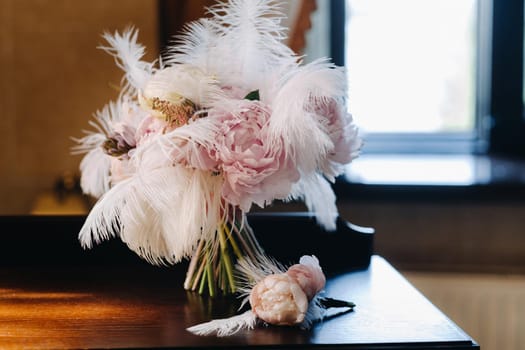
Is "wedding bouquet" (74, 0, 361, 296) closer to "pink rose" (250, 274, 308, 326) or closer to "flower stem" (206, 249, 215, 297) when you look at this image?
"flower stem" (206, 249, 215, 297)

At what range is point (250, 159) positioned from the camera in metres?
0.98

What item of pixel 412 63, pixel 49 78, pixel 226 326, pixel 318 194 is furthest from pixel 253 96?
pixel 412 63

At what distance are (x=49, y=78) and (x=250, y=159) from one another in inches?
57.8

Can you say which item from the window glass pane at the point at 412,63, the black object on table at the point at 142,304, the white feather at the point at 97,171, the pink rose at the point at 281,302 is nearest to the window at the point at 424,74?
the window glass pane at the point at 412,63

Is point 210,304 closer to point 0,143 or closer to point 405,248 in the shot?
point 405,248

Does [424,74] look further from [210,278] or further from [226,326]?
[226,326]

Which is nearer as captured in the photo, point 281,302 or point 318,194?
point 281,302

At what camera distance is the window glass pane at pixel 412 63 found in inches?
94.9

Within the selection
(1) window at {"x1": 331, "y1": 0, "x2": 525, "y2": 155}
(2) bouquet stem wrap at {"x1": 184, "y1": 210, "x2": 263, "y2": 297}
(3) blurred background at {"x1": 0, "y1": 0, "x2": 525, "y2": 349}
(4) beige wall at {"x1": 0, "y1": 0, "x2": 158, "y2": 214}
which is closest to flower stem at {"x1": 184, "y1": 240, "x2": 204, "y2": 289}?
(2) bouquet stem wrap at {"x1": 184, "y1": 210, "x2": 263, "y2": 297}

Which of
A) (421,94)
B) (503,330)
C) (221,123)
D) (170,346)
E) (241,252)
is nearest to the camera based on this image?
(170,346)

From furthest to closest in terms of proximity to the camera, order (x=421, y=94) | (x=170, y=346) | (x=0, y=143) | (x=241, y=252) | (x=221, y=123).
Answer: (x=421, y=94)
(x=0, y=143)
(x=241, y=252)
(x=221, y=123)
(x=170, y=346)

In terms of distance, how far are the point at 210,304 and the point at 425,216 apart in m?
1.11

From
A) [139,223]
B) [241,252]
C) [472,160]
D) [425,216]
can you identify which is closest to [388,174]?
[425,216]

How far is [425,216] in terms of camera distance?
6.75 ft
